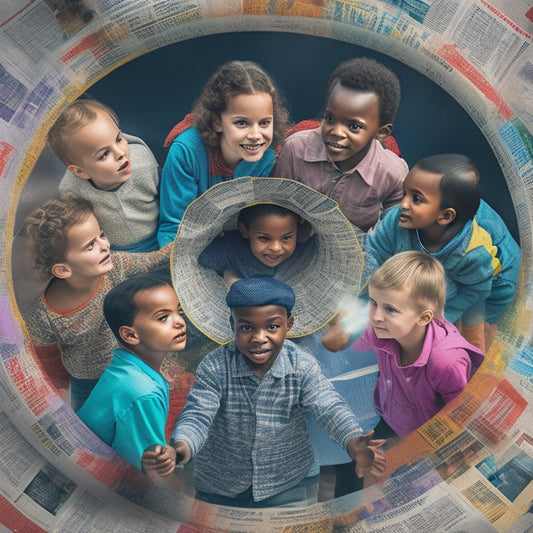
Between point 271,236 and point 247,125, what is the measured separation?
0.87ft

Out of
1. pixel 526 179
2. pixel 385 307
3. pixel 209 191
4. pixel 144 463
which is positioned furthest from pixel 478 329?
pixel 144 463

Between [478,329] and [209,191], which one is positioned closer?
[209,191]

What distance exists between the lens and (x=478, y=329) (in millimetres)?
1677

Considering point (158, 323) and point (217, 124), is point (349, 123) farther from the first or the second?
point (158, 323)

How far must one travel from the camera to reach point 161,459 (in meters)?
1.61

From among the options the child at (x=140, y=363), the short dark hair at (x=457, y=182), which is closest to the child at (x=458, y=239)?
the short dark hair at (x=457, y=182)

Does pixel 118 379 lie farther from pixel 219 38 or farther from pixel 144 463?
pixel 219 38

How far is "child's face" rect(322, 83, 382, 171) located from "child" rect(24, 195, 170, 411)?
429 mm

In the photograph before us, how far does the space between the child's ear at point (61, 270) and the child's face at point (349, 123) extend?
0.61 metres

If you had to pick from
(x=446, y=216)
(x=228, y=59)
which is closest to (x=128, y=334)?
(x=228, y=59)

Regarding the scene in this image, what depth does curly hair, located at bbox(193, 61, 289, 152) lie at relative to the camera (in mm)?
1479

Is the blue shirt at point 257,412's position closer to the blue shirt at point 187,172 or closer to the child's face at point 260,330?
the child's face at point 260,330

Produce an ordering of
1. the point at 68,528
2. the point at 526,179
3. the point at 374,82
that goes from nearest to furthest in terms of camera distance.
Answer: the point at 374,82 < the point at 526,179 < the point at 68,528

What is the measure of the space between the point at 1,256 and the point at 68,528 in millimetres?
696
